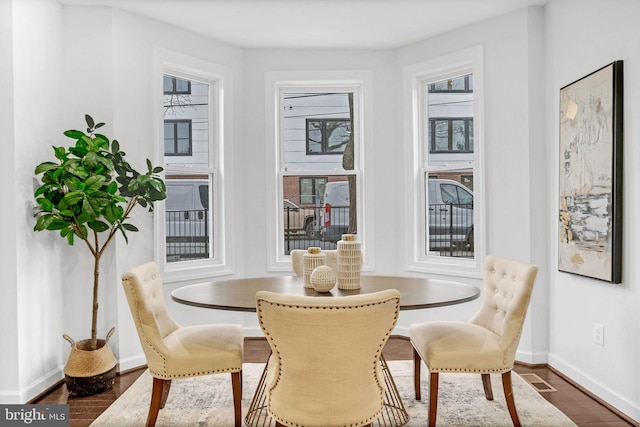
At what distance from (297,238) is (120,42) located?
224cm

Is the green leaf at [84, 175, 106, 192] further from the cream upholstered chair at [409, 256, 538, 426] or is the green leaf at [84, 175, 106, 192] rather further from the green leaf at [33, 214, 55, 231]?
the cream upholstered chair at [409, 256, 538, 426]

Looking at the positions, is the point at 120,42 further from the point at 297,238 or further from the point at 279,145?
the point at 297,238

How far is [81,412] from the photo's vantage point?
290 cm

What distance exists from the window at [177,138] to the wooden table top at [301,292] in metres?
1.75

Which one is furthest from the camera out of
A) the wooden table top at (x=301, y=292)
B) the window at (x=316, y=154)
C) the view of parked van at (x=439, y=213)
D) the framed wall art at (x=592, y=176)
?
the window at (x=316, y=154)

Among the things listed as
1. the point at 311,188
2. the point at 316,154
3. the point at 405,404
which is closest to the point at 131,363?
the point at 405,404

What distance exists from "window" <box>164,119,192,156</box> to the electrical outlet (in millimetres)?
3348

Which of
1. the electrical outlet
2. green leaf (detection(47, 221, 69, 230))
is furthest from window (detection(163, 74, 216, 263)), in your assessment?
the electrical outlet

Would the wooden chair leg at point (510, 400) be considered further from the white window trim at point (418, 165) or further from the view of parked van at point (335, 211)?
the view of parked van at point (335, 211)

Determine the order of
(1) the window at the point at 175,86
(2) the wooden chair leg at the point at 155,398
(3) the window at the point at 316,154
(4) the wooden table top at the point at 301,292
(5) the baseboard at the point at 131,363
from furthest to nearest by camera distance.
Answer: (3) the window at the point at 316,154
(1) the window at the point at 175,86
(5) the baseboard at the point at 131,363
(2) the wooden chair leg at the point at 155,398
(4) the wooden table top at the point at 301,292

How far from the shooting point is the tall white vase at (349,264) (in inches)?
105

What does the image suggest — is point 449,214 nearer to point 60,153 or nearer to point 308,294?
point 308,294

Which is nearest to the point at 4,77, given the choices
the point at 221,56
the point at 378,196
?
the point at 221,56

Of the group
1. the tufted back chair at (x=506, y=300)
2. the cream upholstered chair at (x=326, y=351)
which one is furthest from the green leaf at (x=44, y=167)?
the tufted back chair at (x=506, y=300)
